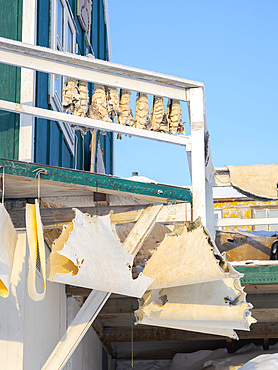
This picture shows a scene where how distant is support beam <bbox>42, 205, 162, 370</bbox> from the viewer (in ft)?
18.0

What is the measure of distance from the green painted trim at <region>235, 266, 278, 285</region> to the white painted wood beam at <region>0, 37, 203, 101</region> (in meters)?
2.03

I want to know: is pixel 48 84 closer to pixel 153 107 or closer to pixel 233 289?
pixel 153 107

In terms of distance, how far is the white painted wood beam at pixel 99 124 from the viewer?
546cm

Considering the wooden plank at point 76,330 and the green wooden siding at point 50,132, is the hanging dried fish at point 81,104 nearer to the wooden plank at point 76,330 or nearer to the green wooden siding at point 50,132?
the wooden plank at point 76,330

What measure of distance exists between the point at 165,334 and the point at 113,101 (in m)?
5.60

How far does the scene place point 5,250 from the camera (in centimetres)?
443

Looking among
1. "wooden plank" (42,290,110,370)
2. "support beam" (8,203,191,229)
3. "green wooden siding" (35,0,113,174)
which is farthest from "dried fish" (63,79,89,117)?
"green wooden siding" (35,0,113,174)

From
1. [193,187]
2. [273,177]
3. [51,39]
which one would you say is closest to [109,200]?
[193,187]

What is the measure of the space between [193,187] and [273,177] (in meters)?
9.33

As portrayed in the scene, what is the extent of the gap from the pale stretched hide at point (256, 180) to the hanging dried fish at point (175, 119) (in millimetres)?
5097

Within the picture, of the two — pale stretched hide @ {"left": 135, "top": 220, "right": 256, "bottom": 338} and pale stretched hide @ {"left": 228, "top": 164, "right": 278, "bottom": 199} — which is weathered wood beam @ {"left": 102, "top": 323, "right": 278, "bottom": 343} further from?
pale stretched hide @ {"left": 135, "top": 220, "right": 256, "bottom": 338}

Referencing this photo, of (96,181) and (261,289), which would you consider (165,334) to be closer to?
(261,289)

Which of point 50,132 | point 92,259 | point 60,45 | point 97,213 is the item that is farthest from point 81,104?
point 60,45

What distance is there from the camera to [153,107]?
225 inches
